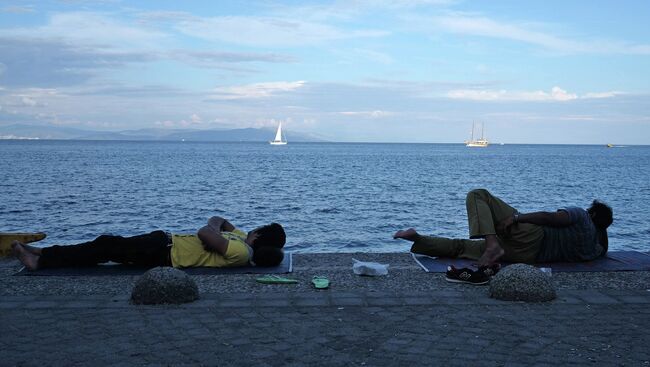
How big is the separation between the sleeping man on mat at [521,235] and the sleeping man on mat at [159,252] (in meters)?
2.22

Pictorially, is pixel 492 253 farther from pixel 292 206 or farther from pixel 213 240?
pixel 292 206

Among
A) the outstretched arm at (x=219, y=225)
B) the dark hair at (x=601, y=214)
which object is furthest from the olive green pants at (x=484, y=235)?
the outstretched arm at (x=219, y=225)

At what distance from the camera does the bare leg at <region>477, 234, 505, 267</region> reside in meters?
8.72

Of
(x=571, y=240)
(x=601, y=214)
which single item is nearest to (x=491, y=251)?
(x=571, y=240)

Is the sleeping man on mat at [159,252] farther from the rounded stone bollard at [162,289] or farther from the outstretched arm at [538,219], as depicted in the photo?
the outstretched arm at [538,219]

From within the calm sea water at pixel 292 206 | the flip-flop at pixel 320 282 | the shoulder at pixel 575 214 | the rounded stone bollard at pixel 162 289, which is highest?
the shoulder at pixel 575 214

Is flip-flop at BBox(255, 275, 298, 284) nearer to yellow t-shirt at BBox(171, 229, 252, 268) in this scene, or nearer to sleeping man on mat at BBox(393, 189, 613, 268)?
yellow t-shirt at BBox(171, 229, 252, 268)

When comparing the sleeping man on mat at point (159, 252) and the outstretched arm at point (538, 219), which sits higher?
the outstretched arm at point (538, 219)

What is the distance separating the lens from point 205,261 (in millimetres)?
8773

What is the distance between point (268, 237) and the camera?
914 centimetres

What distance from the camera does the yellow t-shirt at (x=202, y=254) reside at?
28.5ft

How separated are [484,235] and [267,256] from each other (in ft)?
9.39

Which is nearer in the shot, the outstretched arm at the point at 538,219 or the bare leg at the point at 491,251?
the bare leg at the point at 491,251

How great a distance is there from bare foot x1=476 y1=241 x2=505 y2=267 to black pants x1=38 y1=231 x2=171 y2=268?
13.5 ft
